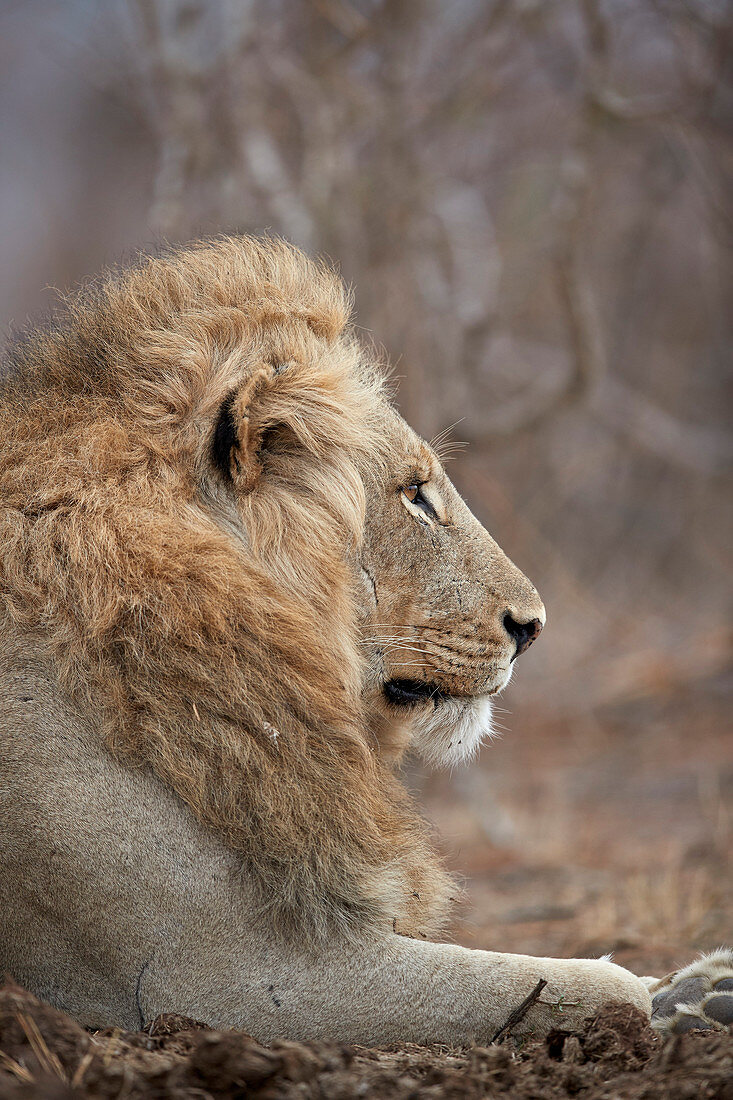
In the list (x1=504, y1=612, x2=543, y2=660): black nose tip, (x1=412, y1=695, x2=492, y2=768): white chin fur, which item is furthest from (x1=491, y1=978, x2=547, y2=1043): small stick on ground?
(x1=504, y1=612, x2=543, y2=660): black nose tip

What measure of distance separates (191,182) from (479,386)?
2438 mm

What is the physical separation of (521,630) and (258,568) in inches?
32.9

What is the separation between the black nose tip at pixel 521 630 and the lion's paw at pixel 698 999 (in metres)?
0.96

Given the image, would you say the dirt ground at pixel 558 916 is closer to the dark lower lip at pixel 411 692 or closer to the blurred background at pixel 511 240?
the blurred background at pixel 511 240

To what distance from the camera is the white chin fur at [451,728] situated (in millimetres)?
3141

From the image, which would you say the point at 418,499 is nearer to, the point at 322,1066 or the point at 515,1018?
the point at 515,1018

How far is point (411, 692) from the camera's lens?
122 inches

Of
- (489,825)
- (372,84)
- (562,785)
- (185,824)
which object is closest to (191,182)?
(372,84)

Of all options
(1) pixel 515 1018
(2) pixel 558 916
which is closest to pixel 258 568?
(1) pixel 515 1018

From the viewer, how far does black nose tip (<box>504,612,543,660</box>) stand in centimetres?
311

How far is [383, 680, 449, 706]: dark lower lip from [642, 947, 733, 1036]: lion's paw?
3.11 feet

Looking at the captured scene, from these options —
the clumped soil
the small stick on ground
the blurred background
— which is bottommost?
the clumped soil

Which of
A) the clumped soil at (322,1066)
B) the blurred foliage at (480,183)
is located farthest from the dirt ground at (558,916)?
the blurred foliage at (480,183)

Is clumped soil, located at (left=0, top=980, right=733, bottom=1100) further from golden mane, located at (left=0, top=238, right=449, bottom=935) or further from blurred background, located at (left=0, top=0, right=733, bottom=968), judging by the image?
blurred background, located at (left=0, top=0, right=733, bottom=968)
